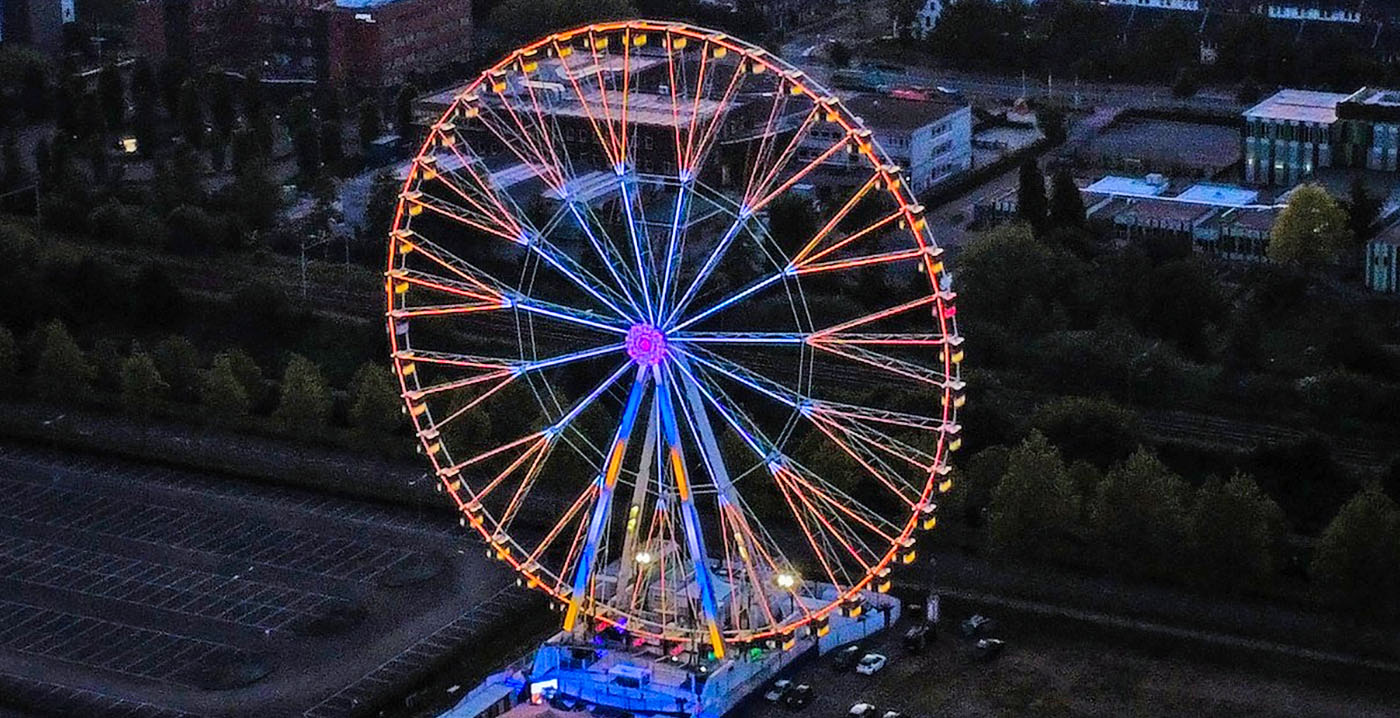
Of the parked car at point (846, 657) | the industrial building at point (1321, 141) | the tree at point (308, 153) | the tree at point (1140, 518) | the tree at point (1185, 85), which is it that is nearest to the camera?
the parked car at point (846, 657)

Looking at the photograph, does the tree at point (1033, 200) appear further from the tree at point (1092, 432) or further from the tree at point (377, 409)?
the tree at point (377, 409)

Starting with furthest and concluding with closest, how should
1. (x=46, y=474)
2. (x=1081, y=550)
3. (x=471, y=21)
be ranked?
(x=471, y=21) < (x=46, y=474) < (x=1081, y=550)

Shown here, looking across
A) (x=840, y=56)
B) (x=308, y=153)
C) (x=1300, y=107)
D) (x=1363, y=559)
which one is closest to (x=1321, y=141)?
(x=1300, y=107)

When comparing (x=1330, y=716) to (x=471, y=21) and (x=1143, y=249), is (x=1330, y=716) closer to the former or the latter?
(x=1143, y=249)

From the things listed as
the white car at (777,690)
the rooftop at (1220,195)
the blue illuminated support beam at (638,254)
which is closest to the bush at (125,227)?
the rooftop at (1220,195)

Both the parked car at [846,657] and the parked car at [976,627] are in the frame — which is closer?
the parked car at [846,657]

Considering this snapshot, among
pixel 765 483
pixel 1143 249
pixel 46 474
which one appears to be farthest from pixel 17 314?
pixel 1143 249
